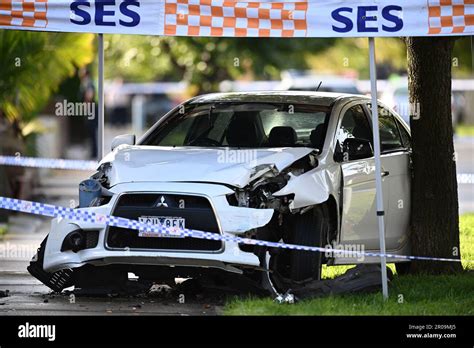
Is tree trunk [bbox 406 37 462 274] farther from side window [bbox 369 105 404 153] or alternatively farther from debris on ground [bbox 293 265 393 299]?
debris on ground [bbox 293 265 393 299]

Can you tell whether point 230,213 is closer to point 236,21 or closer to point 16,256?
point 236,21

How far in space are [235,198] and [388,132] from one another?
268 centimetres

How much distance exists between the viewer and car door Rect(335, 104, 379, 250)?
1081 cm

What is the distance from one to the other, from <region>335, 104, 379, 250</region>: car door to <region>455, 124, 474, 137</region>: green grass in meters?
34.4

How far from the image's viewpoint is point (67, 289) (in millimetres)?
11109

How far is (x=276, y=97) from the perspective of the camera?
38.4 feet

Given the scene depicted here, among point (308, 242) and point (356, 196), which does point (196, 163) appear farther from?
point (356, 196)

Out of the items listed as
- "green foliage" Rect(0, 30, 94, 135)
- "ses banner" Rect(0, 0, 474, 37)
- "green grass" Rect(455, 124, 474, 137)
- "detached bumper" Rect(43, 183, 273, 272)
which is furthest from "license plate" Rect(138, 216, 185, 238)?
"green grass" Rect(455, 124, 474, 137)

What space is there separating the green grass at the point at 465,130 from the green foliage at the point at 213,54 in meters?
16.2

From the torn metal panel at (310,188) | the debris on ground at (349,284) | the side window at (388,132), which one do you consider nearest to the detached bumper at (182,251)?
the torn metal panel at (310,188)

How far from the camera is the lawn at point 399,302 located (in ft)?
30.5

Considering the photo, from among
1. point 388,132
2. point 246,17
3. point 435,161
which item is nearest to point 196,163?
point 246,17
